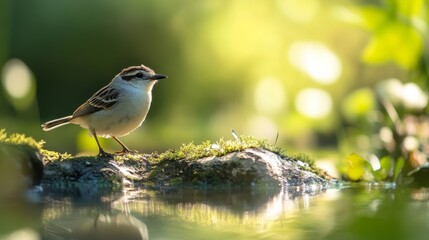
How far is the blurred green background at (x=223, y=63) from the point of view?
13.7 feet

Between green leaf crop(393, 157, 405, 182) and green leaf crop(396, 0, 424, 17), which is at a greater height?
green leaf crop(396, 0, 424, 17)

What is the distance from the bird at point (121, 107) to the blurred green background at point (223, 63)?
27cm

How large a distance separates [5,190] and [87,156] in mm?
426

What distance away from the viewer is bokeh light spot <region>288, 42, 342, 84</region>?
3975mm

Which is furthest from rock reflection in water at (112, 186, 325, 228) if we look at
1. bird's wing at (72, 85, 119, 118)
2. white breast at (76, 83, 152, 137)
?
bird's wing at (72, 85, 119, 118)

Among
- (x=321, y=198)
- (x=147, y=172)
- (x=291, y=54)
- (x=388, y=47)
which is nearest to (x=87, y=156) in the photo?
(x=147, y=172)

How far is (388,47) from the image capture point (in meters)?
4.22

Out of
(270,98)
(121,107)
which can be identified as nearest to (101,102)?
(121,107)

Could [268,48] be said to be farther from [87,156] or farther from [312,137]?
[87,156]

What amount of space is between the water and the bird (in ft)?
1.81

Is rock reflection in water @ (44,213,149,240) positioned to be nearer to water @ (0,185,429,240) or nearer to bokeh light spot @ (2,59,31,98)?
water @ (0,185,429,240)

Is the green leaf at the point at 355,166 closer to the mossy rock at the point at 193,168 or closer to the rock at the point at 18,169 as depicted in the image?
the mossy rock at the point at 193,168

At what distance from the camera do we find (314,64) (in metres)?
4.03

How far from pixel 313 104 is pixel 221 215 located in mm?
1512
